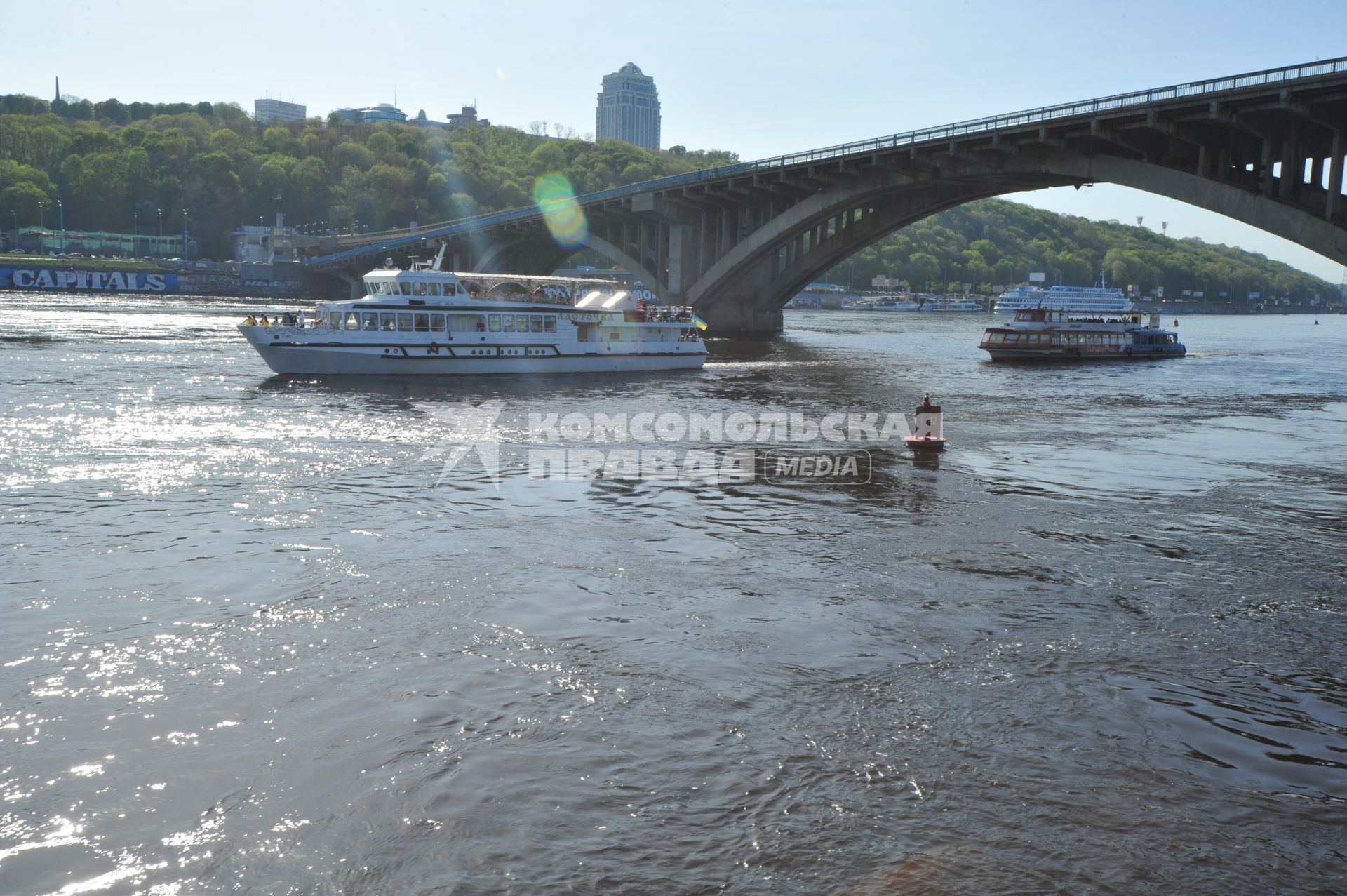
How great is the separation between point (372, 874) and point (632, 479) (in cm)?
1826

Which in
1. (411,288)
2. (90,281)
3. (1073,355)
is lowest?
(1073,355)

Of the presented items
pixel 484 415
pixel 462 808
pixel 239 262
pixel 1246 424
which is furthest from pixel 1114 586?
pixel 239 262

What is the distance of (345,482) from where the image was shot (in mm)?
25453

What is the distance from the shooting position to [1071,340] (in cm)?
8125

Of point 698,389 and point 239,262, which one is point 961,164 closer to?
point 698,389

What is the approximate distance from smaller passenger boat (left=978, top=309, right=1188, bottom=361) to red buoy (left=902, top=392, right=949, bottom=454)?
45626mm

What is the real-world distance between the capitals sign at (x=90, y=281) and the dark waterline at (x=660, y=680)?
143 meters

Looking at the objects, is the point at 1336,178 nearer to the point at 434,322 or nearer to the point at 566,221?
the point at 434,322

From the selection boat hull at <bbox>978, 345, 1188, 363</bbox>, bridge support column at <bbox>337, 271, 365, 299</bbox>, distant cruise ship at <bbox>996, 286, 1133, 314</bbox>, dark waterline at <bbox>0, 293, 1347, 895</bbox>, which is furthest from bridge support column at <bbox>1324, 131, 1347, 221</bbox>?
bridge support column at <bbox>337, 271, 365, 299</bbox>

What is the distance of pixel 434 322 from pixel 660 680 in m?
43.2

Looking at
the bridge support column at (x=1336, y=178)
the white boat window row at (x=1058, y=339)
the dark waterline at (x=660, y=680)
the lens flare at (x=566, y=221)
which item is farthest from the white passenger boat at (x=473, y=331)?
the lens flare at (x=566, y=221)

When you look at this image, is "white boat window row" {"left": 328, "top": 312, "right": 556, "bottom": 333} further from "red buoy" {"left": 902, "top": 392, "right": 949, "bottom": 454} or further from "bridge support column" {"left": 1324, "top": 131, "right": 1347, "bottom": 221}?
"bridge support column" {"left": 1324, "top": 131, "right": 1347, "bottom": 221}

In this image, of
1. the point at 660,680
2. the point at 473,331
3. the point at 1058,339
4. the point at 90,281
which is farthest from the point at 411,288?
the point at 90,281

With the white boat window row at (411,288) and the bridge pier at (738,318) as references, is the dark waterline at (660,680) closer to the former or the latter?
the white boat window row at (411,288)
